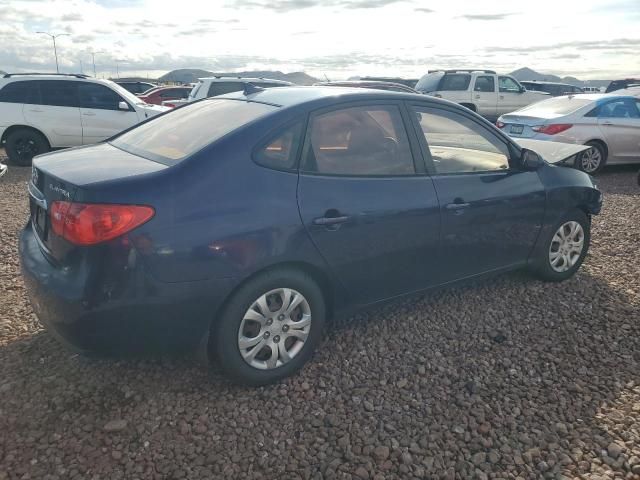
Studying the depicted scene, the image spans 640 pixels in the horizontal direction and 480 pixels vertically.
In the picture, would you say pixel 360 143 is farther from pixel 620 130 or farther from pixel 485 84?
pixel 485 84

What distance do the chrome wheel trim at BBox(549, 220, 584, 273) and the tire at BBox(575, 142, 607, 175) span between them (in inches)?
231

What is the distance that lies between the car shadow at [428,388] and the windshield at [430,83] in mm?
13807

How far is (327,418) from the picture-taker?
273 centimetres

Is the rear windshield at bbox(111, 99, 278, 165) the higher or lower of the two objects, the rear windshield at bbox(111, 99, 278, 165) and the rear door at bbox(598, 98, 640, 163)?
the higher

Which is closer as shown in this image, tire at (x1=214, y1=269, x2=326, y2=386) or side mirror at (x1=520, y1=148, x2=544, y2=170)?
tire at (x1=214, y1=269, x2=326, y2=386)

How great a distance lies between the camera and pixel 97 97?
409 inches

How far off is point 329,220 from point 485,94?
1550cm

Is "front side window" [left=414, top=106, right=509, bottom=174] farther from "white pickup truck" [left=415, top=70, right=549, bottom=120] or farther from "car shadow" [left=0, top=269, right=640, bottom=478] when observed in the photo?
"white pickup truck" [left=415, top=70, right=549, bottom=120]

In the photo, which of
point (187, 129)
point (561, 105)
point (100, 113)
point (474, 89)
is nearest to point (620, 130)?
point (561, 105)

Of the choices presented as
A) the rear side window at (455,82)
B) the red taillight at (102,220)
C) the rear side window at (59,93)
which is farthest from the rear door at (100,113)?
the rear side window at (455,82)

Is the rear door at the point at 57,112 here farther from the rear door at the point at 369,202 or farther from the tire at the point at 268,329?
the tire at the point at 268,329

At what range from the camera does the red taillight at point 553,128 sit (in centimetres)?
941

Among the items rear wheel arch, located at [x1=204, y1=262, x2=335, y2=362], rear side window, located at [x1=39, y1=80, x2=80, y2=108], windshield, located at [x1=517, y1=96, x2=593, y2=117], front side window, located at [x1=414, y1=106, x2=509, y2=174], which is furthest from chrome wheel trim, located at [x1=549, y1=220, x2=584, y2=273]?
rear side window, located at [x1=39, y1=80, x2=80, y2=108]

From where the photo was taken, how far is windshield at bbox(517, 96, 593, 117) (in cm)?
977
